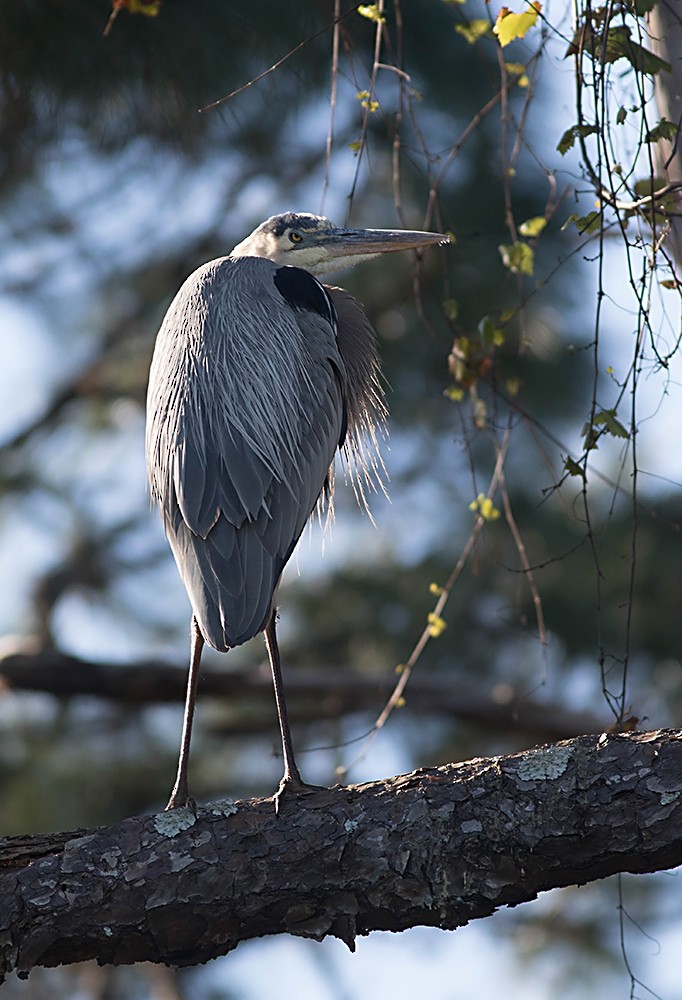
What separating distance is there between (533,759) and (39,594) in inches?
153

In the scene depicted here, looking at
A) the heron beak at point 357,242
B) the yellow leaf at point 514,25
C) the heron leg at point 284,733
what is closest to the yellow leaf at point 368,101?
the yellow leaf at point 514,25

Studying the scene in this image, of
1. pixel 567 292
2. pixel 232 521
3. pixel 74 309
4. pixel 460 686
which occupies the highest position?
pixel 74 309

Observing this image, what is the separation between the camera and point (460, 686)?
5203mm

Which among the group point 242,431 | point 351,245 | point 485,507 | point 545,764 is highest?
point 351,245

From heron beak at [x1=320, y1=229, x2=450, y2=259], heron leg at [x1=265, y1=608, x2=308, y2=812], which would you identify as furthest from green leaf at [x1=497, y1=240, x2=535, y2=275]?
heron leg at [x1=265, y1=608, x2=308, y2=812]

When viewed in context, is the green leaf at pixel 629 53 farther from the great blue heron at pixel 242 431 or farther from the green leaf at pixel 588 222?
the great blue heron at pixel 242 431

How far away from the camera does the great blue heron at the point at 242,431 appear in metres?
2.72

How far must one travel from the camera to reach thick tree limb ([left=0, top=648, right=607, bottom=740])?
487 centimetres

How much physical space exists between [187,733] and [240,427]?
0.70 m

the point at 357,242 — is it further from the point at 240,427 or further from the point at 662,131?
the point at 662,131

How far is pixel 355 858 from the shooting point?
87.0 inches

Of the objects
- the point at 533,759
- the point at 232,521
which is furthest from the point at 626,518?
the point at 533,759

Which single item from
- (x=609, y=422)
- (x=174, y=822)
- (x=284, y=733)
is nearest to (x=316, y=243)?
(x=284, y=733)

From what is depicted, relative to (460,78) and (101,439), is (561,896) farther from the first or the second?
(460,78)
